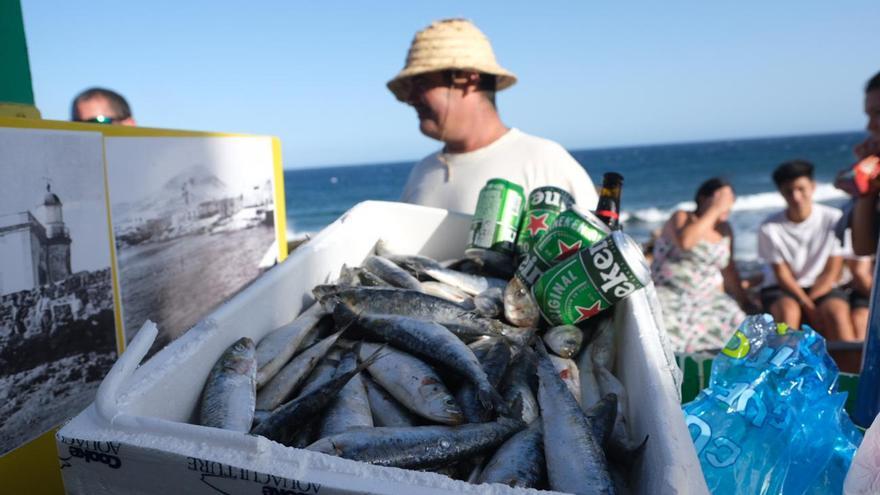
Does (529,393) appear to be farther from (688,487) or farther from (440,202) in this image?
(440,202)

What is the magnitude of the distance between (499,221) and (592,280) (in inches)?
27.4

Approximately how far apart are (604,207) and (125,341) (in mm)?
1780

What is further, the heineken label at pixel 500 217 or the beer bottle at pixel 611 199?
the heineken label at pixel 500 217

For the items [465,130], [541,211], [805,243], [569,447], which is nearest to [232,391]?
[569,447]

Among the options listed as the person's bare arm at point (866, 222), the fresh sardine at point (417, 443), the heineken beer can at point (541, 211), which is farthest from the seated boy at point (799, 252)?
the fresh sardine at point (417, 443)

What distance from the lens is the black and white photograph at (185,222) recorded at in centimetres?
179

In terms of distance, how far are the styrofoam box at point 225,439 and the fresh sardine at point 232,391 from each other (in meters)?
0.04

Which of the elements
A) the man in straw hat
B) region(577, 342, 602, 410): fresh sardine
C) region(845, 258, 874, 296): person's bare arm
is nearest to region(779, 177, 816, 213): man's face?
region(845, 258, 874, 296): person's bare arm

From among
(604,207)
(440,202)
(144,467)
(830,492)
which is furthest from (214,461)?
(440,202)

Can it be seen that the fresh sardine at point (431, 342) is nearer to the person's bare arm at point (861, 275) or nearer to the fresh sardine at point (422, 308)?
the fresh sardine at point (422, 308)

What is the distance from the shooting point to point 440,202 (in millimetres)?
3650

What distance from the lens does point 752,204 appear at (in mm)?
30125

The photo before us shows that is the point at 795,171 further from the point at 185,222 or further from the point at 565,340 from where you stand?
the point at 185,222

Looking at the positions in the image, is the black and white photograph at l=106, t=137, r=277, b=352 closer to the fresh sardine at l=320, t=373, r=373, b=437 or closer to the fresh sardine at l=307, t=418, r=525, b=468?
the fresh sardine at l=320, t=373, r=373, b=437
